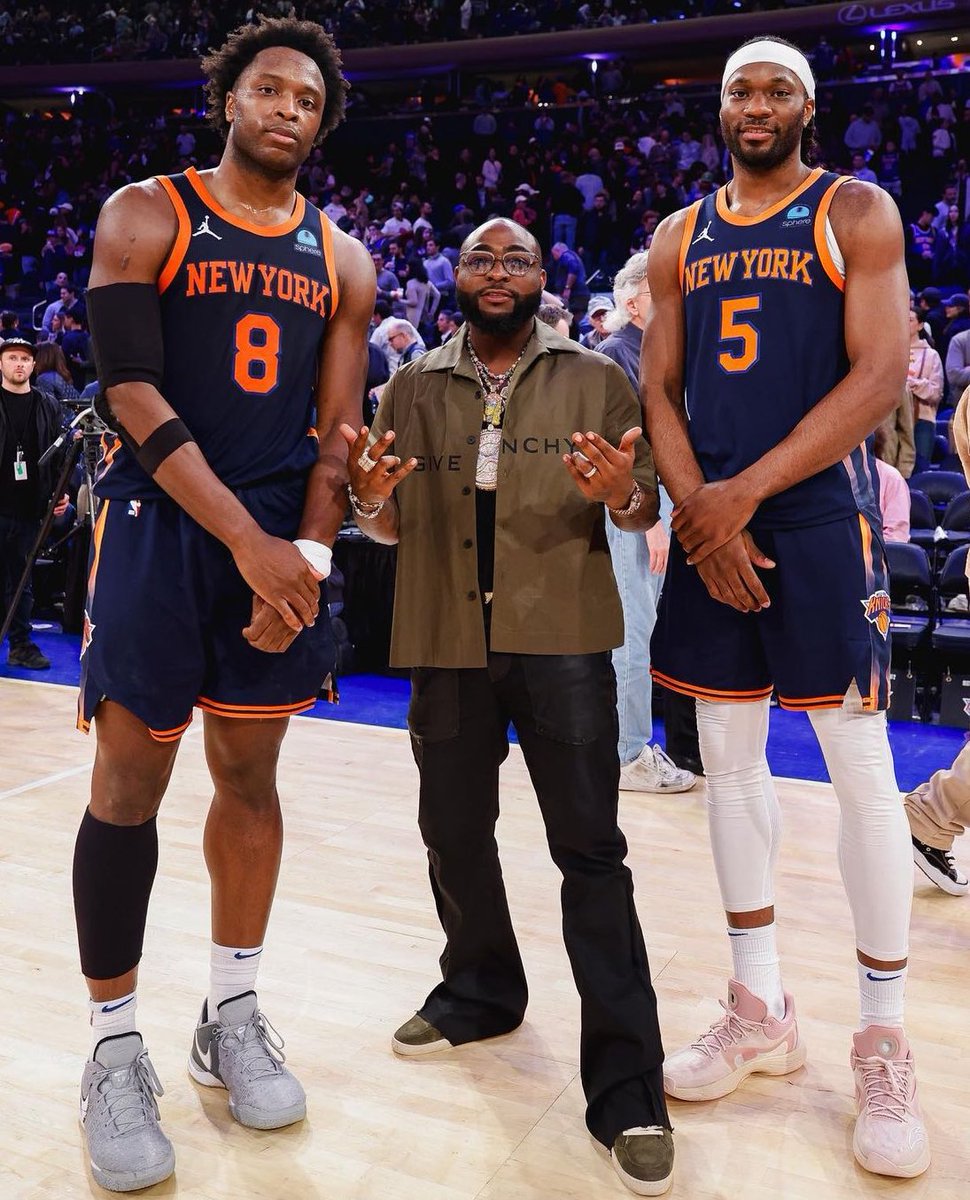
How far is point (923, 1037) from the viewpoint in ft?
7.82

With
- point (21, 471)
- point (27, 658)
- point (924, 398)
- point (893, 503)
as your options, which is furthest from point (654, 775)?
point (924, 398)

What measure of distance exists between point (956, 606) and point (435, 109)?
16.3 meters

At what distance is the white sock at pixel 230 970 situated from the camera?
2.20 metres

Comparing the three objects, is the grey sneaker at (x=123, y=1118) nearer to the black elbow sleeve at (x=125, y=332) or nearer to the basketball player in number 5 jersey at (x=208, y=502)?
the basketball player in number 5 jersey at (x=208, y=502)

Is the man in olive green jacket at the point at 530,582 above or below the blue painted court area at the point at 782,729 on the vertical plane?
above

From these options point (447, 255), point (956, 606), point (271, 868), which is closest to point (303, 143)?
point (271, 868)

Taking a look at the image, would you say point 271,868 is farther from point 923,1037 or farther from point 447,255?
point 447,255

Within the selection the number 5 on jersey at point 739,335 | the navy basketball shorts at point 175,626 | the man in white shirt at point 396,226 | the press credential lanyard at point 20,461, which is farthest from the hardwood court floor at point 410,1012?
the man in white shirt at point 396,226

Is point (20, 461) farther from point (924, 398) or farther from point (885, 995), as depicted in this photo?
point (885, 995)

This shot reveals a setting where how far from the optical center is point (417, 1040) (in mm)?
2332

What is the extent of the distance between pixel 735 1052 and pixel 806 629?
32.8 inches

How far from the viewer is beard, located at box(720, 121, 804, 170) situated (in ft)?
6.66

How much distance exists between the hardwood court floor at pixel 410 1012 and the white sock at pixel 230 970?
0.19 metres

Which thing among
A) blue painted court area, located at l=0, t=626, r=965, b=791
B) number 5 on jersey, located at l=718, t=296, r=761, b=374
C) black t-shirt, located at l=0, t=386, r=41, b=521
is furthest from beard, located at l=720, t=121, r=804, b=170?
black t-shirt, located at l=0, t=386, r=41, b=521
